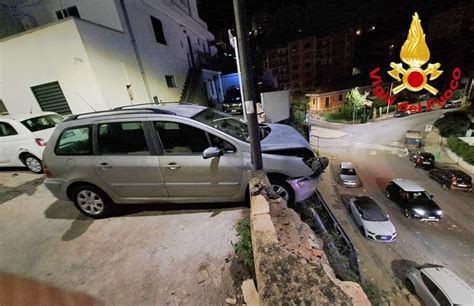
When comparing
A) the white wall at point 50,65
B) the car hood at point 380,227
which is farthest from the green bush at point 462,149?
A: the white wall at point 50,65

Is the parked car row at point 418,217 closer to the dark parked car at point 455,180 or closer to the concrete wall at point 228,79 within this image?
the dark parked car at point 455,180

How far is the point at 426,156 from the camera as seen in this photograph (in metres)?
14.5

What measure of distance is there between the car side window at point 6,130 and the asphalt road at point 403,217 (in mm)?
13315

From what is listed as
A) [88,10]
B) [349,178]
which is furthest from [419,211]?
[88,10]

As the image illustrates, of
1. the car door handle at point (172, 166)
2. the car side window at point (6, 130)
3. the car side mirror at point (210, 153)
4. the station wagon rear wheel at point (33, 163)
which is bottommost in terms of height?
the station wagon rear wheel at point (33, 163)

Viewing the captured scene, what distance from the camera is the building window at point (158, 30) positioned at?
1162 cm

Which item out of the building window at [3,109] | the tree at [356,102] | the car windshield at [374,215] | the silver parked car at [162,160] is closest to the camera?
the silver parked car at [162,160]

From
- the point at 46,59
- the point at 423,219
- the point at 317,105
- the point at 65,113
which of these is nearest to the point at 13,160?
the point at 65,113

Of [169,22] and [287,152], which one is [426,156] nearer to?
[287,152]

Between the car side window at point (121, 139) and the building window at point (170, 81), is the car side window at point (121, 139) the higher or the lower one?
the lower one

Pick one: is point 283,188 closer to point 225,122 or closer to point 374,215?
point 225,122

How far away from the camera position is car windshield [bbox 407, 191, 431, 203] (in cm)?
1016

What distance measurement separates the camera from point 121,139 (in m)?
3.30

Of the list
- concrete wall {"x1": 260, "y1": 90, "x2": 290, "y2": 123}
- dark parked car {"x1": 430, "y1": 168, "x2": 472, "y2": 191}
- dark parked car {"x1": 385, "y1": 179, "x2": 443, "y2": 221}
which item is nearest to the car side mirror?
concrete wall {"x1": 260, "y1": 90, "x2": 290, "y2": 123}
